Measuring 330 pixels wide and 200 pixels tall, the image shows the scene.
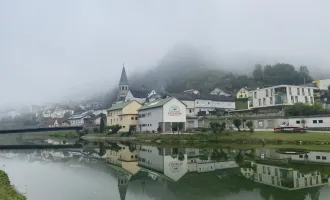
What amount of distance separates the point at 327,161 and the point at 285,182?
8.96m

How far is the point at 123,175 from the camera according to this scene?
21.5m

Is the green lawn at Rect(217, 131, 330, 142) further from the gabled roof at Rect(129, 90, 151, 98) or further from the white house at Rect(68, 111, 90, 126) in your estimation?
the white house at Rect(68, 111, 90, 126)

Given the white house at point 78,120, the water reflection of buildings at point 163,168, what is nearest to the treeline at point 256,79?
the white house at point 78,120

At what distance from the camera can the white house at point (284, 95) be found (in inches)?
2491

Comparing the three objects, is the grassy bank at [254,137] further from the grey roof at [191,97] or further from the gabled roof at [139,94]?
the gabled roof at [139,94]

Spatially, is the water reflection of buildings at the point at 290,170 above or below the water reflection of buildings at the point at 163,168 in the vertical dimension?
above

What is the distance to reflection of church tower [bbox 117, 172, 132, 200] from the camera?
1516 cm

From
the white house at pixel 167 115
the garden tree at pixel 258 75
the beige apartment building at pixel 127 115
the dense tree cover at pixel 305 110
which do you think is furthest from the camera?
the garden tree at pixel 258 75

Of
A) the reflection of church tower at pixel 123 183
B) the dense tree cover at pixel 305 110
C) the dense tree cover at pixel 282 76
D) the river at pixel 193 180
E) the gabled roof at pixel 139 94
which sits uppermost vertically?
the dense tree cover at pixel 282 76

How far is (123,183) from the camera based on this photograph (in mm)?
18516

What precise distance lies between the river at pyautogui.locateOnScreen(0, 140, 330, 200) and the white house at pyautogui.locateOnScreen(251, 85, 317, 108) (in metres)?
39.0

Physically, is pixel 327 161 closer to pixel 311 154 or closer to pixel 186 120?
pixel 311 154

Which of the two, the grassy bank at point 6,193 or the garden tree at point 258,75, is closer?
the grassy bank at point 6,193

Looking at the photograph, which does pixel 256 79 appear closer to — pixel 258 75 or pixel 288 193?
pixel 258 75
